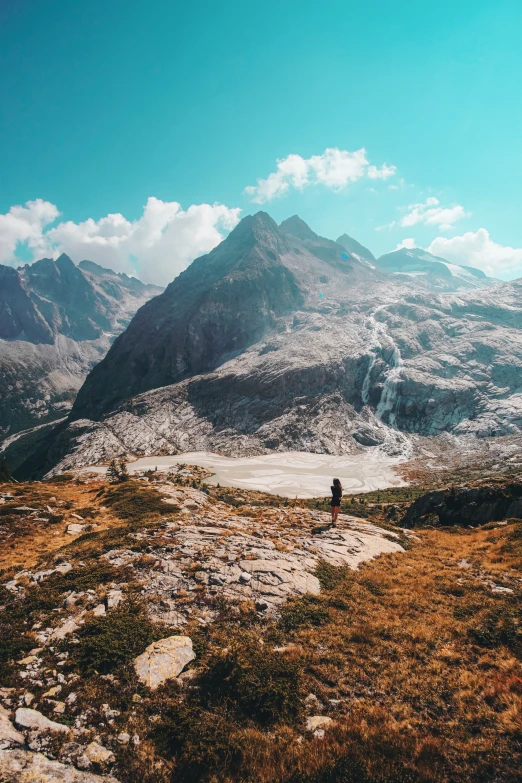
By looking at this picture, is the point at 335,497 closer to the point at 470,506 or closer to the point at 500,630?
the point at 500,630

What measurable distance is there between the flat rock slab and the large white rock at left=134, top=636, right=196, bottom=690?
248 cm

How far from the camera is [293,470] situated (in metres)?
109

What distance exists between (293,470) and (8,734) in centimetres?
10463

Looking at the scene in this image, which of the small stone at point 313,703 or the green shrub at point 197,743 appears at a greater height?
the green shrub at point 197,743

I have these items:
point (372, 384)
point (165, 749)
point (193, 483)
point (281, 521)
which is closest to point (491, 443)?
point (372, 384)

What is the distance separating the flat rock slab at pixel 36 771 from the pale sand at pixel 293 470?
245 ft

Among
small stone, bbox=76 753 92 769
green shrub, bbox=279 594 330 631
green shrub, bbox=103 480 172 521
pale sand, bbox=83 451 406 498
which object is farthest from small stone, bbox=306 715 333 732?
pale sand, bbox=83 451 406 498

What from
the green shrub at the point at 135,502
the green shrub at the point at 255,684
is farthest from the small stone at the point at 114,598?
the green shrub at the point at 135,502

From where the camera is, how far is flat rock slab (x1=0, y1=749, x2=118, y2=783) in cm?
620

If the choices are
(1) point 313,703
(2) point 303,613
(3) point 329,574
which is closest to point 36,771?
(1) point 313,703

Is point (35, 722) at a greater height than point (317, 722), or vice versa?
point (35, 722)

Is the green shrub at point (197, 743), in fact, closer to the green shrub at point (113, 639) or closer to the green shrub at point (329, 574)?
the green shrub at point (113, 639)

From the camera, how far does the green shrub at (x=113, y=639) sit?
9453mm

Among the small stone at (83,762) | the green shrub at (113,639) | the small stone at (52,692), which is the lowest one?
the green shrub at (113,639)
